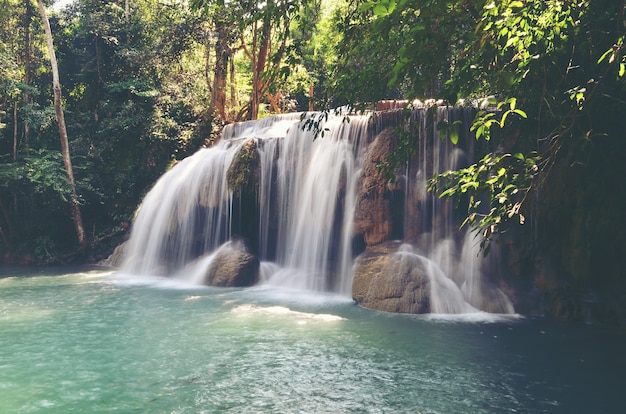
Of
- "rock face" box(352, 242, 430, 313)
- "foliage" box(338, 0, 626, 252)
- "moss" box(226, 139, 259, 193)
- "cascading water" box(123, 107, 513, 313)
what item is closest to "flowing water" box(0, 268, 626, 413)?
"rock face" box(352, 242, 430, 313)

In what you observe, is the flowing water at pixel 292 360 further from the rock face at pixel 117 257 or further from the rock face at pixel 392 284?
the rock face at pixel 117 257

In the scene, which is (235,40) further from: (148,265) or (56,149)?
(148,265)

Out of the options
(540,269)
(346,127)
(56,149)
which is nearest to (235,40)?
(56,149)

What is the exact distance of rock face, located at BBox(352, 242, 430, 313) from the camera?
9836mm

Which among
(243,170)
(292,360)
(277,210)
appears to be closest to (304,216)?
(277,210)

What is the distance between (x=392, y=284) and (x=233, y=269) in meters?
4.96

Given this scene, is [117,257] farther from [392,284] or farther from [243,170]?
[392,284]

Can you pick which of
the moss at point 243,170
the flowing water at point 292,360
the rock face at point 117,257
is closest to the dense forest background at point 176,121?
the rock face at point 117,257

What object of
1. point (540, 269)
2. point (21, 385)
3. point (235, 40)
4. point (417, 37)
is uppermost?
point (235, 40)

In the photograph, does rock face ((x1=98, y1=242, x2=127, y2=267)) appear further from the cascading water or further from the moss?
the moss

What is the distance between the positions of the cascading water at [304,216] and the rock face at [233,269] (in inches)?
13.7

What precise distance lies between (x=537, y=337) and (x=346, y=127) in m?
7.80

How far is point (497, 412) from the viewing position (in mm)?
5211

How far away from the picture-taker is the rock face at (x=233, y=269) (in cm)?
1291
